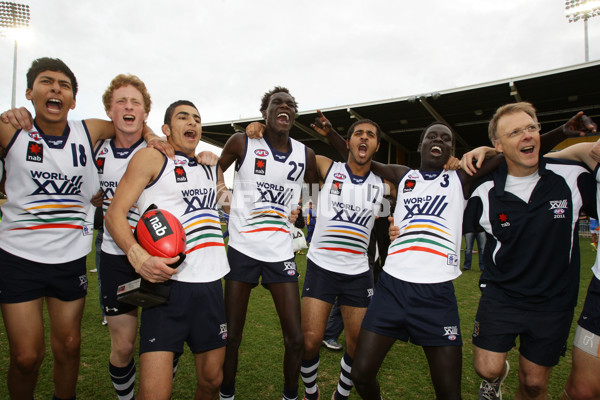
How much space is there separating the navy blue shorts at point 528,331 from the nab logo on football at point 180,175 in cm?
276

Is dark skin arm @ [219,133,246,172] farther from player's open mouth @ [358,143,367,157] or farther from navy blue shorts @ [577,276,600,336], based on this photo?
navy blue shorts @ [577,276,600,336]

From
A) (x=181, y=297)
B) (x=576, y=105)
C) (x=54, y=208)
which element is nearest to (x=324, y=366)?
(x=181, y=297)

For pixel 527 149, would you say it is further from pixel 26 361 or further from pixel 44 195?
pixel 26 361

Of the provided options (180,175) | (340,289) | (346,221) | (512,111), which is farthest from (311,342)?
(512,111)

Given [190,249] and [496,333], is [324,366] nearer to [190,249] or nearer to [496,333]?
[496,333]

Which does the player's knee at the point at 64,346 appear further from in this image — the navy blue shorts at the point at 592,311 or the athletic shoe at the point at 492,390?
the navy blue shorts at the point at 592,311

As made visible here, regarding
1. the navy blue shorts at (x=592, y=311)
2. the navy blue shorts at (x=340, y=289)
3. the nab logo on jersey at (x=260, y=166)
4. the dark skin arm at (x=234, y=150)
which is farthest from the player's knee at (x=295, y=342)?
the navy blue shorts at (x=592, y=311)

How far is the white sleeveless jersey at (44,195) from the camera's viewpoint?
2932 millimetres

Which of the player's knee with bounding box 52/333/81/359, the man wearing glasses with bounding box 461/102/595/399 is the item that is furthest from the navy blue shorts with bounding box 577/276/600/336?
the player's knee with bounding box 52/333/81/359

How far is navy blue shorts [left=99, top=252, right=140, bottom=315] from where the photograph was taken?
324 centimetres

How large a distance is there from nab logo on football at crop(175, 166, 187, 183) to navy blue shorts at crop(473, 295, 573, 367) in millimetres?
2761

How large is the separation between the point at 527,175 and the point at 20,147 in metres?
4.22

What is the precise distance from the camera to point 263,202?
366 centimetres

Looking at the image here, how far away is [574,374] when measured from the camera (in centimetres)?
266
